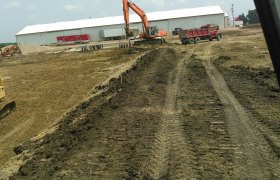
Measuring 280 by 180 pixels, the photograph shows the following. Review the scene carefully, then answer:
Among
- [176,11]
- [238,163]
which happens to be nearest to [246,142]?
[238,163]

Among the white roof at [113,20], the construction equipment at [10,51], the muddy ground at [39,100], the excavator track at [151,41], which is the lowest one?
the muddy ground at [39,100]

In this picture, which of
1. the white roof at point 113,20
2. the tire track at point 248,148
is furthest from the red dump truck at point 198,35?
the white roof at point 113,20

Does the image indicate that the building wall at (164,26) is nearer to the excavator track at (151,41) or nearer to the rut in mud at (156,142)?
the excavator track at (151,41)

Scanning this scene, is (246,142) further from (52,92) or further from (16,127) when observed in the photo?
(52,92)

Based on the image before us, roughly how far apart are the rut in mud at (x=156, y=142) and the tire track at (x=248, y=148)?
→ 0.6 inches

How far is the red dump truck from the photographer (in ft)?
153

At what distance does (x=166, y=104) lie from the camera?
11.8 metres

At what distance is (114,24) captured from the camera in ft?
346

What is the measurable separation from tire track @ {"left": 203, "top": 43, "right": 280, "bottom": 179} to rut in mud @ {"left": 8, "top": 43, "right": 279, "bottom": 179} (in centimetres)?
1

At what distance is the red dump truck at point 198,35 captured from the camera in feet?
153

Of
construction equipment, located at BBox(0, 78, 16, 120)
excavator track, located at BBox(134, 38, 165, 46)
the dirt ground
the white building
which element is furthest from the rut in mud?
the white building

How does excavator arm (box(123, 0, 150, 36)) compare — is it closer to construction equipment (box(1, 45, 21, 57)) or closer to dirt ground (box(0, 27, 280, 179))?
construction equipment (box(1, 45, 21, 57))

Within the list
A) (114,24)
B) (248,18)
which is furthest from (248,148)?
(248,18)

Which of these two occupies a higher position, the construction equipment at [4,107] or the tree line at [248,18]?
the tree line at [248,18]
